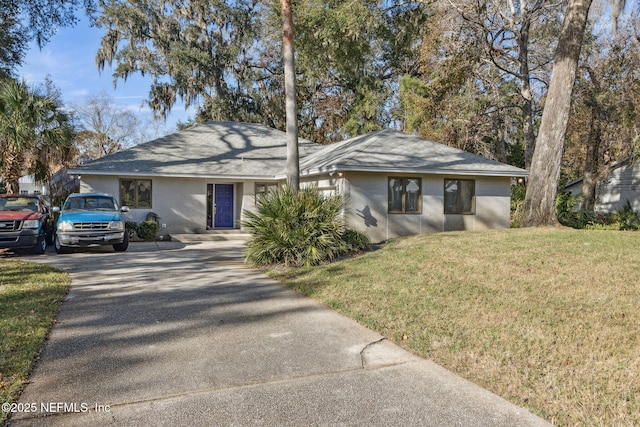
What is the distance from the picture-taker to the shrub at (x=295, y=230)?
10492 millimetres

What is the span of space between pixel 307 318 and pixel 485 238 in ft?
24.3

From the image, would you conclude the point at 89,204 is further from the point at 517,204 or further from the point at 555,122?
the point at 517,204

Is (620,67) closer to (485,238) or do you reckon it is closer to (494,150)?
(494,150)

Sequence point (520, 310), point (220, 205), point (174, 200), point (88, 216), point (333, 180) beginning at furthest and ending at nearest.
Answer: point (220, 205) → point (174, 200) → point (333, 180) → point (88, 216) → point (520, 310)

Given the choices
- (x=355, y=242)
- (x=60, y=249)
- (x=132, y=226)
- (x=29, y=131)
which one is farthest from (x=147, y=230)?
(x=355, y=242)

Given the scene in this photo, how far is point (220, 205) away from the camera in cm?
2053

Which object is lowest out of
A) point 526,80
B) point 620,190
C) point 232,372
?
point 232,372

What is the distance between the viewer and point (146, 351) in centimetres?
485

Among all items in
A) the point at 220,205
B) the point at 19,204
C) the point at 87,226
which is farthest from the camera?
the point at 220,205

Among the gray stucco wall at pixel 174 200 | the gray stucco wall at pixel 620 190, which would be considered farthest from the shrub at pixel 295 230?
the gray stucco wall at pixel 620 190

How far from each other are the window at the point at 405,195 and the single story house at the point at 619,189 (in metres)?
13.1

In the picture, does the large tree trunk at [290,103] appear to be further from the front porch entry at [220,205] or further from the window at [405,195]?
the front porch entry at [220,205]

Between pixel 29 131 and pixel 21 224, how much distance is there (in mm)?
5198

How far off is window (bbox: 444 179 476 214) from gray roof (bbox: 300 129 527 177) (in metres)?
0.69
